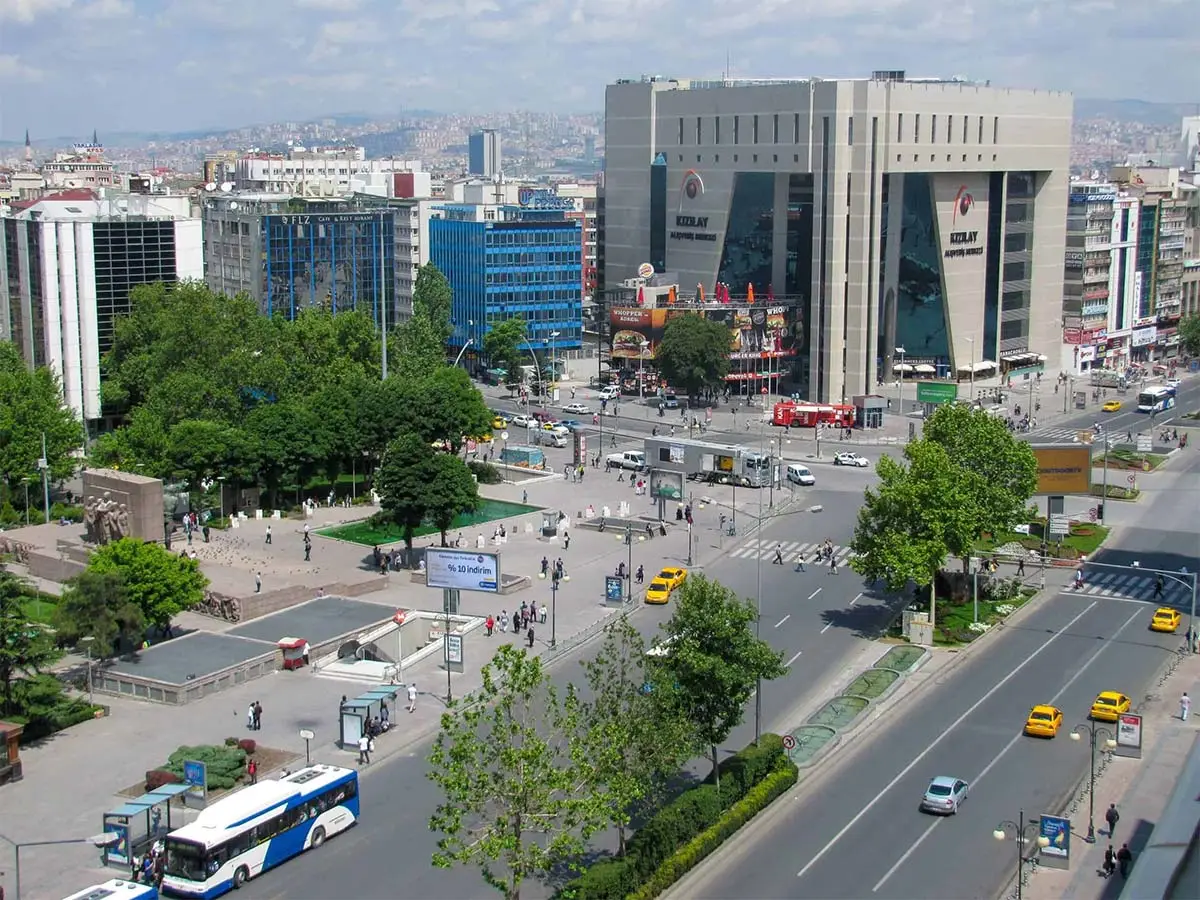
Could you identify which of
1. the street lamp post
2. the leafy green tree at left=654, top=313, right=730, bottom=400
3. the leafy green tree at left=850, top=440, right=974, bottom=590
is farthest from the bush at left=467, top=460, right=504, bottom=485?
the street lamp post

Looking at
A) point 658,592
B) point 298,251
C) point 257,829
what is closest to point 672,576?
point 658,592

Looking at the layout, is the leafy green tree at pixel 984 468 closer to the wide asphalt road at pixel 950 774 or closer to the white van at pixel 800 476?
the wide asphalt road at pixel 950 774

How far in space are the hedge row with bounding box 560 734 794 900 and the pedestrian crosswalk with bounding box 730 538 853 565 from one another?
2897 cm

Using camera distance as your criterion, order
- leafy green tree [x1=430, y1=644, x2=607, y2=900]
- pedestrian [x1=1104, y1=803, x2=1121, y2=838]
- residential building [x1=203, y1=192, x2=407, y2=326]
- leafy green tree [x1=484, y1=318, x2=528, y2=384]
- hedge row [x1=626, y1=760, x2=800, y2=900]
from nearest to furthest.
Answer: leafy green tree [x1=430, y1=644, x2=607, y2=900] → hedge row [x1=626, y1=760, x2=800, y2=900] → pedestrian [x1=1104, y1=803, x2=1121, y2=838] → residential building [x1=203, y1=192, x2=407, y2=326] → leafy green tree [x1=484, y1=318, x2=528, y2=384]

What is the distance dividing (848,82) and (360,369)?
1847 inches

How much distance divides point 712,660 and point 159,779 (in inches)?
670

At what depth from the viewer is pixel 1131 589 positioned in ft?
226

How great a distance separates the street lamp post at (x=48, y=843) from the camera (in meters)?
37.3

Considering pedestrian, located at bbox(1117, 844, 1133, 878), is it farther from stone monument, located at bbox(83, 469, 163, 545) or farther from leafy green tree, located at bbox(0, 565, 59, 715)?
stone monument, located at bbox(83, 469, 163, 545)

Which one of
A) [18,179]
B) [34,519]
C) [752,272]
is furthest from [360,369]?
[18,179]

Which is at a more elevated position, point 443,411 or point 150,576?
point 443,411

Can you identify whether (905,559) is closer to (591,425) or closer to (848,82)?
(591,425)

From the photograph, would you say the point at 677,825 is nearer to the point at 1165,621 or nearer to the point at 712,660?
the point at 712,660

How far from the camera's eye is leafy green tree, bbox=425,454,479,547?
7025cm
